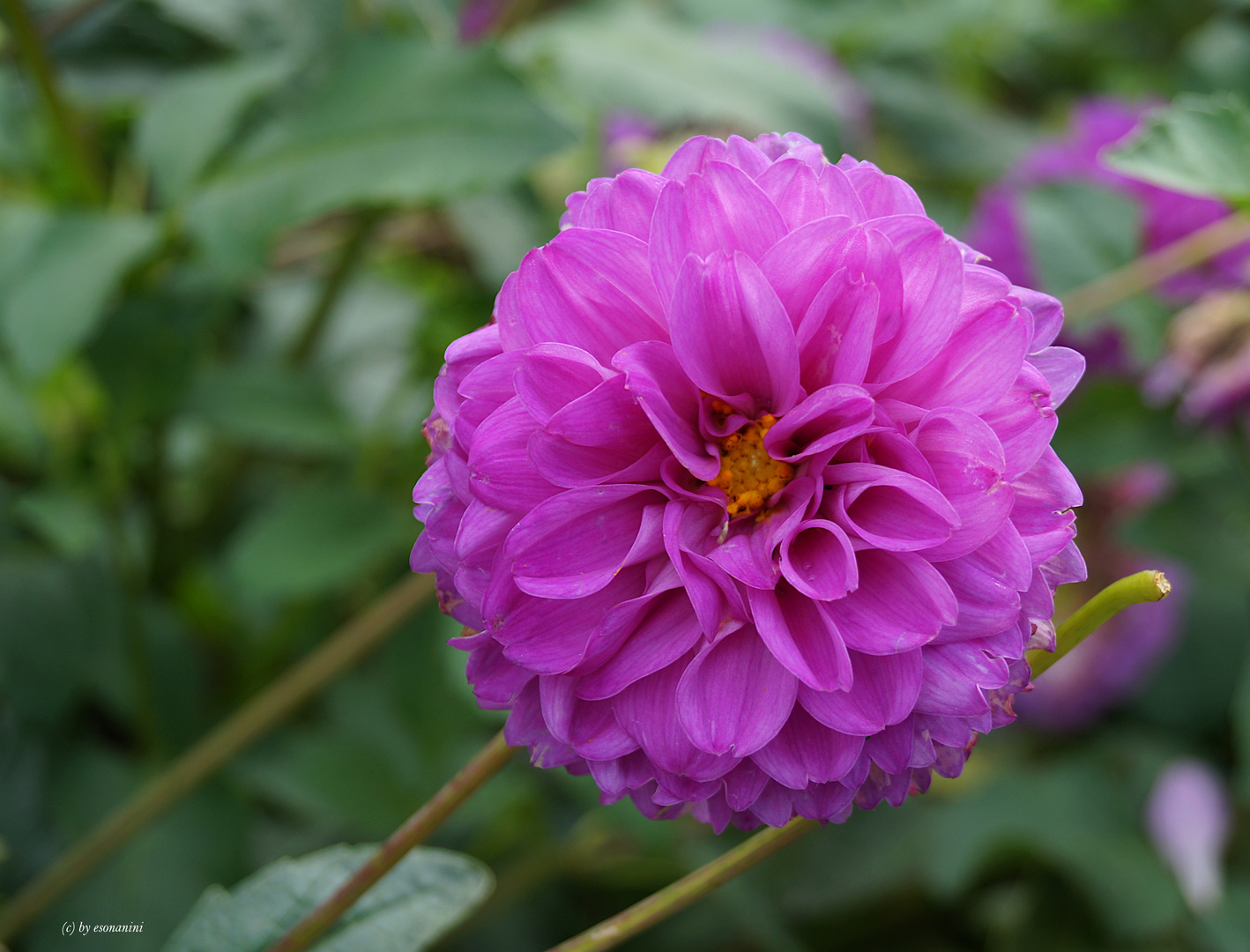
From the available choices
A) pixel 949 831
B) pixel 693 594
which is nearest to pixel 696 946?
pixel 949 831

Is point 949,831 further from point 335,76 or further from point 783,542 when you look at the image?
point 335,76

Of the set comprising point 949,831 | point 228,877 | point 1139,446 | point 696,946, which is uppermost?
point 1139,446

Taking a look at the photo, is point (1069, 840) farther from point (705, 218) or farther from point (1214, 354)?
point (705, 218)

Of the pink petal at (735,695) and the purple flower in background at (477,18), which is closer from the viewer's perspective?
the pink petal at (735,695)

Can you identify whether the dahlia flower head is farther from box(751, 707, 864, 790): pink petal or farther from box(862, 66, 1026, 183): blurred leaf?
box(862, 66, 1026, 183): blurred leaf

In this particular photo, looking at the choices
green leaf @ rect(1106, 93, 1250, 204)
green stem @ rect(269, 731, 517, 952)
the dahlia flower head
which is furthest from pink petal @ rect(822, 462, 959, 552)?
green leaf @ rect(1106, 93, 1250, 204)

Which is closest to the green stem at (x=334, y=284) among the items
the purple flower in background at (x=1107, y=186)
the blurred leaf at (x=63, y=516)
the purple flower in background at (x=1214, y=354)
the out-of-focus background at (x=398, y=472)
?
the out-of-focus background at (x=398, y=472)

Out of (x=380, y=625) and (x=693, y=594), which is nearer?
(x=693, y=594)

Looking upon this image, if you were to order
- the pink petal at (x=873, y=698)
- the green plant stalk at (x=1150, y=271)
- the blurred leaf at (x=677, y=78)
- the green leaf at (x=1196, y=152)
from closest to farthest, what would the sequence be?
the pink petal at (x=873, y=698) < the green leaf at (x=1196, y=152) < the green plant stalk at (x=1150, y=271) < the blurred leaf at (x=677, y=78)

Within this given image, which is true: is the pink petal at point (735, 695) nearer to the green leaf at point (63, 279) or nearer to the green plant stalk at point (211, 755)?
the green plant stalk at point (211, 755)
